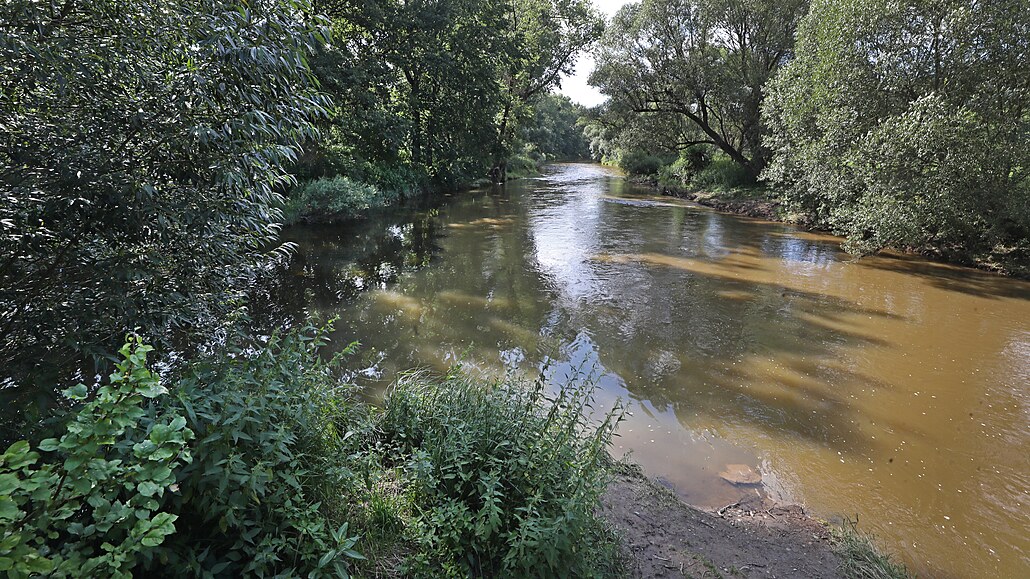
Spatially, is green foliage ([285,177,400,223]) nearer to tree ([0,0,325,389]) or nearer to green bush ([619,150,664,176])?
tree ([0,0,325,389])

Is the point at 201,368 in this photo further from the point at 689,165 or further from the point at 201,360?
the point at 689,165

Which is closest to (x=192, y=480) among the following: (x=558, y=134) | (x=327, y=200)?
(x=327, y=200)

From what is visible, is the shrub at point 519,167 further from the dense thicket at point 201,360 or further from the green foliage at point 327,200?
the dense thicket at point 201,360

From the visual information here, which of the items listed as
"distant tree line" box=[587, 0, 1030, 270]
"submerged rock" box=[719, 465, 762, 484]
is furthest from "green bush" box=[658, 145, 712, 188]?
"submerged rock" box=[719, 465, 762, 484]

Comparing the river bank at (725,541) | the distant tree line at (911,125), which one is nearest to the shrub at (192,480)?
the river bank at (725,541)

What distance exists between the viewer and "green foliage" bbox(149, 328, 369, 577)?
181 cm

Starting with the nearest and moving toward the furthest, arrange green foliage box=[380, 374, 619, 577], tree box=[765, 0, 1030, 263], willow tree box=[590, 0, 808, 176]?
green foliage box=[380, 374, 619, 577]
tree box=[765, 0, 1030, 263]
willow tree box=[590, 0, 808, 176]

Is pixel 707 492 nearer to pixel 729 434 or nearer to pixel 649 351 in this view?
pixel 729 434

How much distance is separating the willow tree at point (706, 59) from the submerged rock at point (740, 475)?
20086mm

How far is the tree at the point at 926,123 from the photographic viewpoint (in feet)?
30.3

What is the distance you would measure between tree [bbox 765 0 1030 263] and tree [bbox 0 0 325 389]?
12.0 meters

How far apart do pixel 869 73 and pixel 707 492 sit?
40.6 feet

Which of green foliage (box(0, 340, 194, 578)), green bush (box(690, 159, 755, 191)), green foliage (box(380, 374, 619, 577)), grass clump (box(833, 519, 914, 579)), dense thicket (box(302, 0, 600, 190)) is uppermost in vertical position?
dense thicket (box(302, 0, 600, 190))

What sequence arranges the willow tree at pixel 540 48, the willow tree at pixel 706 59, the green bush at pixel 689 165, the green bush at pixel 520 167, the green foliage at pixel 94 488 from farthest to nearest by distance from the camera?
the green bush at pixel 520 167, the willow tree at pixel 540 48, the green bush at pixel 689 165, the willow tree at pixel 706 59, the green foliage at pixel 94 488
